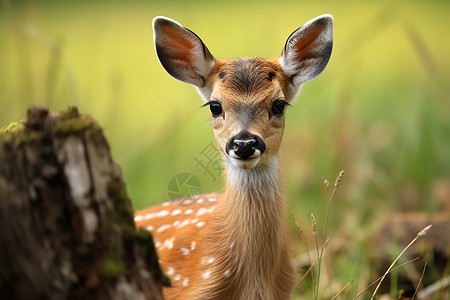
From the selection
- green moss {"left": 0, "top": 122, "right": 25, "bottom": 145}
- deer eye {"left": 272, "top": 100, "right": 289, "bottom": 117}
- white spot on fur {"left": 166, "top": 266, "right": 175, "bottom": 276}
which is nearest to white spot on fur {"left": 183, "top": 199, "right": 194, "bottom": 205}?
white spot on fur {"left": 166, "top": 266, "right": 175, "bottom": 276}

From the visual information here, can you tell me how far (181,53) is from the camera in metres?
3.44

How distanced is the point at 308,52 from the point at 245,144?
1.04 metres

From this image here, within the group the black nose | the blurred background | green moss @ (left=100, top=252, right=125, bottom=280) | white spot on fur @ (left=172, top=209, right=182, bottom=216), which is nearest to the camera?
green moss @ (left=100, top=252, right=125, bottom=280)

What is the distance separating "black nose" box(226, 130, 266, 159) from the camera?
109 inches

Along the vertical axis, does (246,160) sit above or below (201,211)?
above

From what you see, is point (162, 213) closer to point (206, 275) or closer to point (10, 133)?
point (206, 275)

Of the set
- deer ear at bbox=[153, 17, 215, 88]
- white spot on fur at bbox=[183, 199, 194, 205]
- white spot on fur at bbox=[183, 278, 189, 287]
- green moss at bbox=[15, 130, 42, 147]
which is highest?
deer ear at bbox=[153, 17, 215, 88]

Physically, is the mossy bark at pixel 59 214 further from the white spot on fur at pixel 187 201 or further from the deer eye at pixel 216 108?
the white spot on fur at pixel 187 201

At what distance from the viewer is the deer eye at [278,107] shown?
3.16 meters

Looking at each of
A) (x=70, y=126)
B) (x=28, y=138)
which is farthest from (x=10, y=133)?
(x=70, y=126)

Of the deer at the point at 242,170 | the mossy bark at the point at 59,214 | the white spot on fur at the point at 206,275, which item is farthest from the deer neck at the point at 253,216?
the mossy bark at the point at 59,214

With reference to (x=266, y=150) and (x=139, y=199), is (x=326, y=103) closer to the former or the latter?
(x=139, y=199)

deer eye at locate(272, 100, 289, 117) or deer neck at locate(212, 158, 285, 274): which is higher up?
deer eye at locate(272, 100, 289, 117)

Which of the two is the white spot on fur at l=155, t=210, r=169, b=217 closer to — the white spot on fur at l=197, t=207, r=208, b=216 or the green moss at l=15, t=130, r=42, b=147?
the white spot on fur at l=197, t=207, r=208, b=216
